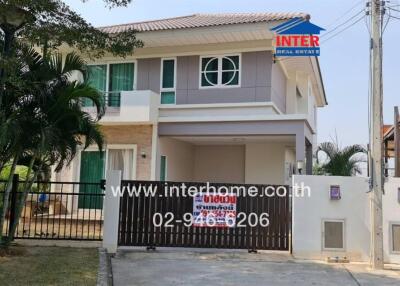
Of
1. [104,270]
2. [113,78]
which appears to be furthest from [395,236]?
[113,78]

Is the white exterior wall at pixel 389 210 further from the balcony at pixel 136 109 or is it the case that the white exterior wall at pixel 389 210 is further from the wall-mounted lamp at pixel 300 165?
the balcony at pixel 136 109

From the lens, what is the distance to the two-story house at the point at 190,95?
1445cm

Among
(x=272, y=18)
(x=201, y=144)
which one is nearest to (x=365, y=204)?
(x=272, y=18)

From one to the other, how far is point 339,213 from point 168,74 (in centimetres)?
877

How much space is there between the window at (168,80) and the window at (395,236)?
894 centimetres

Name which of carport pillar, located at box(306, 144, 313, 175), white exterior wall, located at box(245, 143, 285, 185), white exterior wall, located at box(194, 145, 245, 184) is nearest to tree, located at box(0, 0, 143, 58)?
white exterior wall, located at box(245, 143, 285, 185)

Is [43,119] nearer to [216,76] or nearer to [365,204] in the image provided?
[365,204]

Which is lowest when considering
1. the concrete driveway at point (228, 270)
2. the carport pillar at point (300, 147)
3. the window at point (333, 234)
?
the concrete driveway at point (228, 270)

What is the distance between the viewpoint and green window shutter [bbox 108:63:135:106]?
16.7m

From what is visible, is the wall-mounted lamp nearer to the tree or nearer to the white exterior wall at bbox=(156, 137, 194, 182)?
the white exterior wall at bbox=(156, 137, 194, 182)

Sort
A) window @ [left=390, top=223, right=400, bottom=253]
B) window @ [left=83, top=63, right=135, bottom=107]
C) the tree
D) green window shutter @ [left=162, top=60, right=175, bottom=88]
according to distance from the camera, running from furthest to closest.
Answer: window @ [left=83, top=63, right=135, bottom=107], green window shutter @ [left=162, top=60, right=175, bottom=88], window @ [left=390, top=223, right=400, bottom=253], the tree

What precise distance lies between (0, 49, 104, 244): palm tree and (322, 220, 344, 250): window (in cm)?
546

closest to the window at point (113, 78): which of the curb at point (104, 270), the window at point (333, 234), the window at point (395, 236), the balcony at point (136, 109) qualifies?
the balcony at point (136, 109)

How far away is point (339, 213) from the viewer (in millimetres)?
9750
